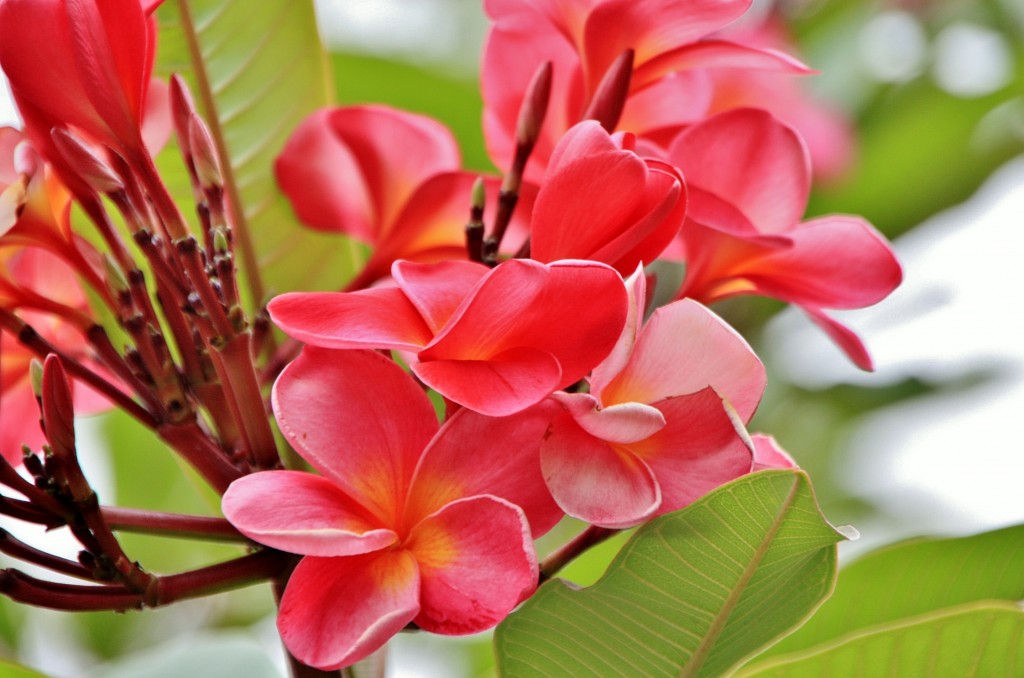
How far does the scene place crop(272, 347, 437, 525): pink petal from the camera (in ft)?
1.36

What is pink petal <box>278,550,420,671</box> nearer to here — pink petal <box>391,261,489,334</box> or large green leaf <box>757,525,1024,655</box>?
pink petal <box>391,261,489,334</box>

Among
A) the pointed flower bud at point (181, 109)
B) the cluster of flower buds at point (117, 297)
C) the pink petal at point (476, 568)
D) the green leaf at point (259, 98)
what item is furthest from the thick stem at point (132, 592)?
the green leaf at point (259, 98)

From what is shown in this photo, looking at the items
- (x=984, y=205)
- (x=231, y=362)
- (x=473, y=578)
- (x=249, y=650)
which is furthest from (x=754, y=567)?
(x=984, y=205)

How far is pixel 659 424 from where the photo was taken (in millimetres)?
396

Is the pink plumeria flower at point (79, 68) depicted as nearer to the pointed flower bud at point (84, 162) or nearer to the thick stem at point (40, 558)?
the pointed flower bud at point (84, 162)

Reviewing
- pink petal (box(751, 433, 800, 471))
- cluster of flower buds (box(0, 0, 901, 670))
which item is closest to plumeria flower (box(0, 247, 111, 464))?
cluster of flower buds (box(0, 0, 901, 670))

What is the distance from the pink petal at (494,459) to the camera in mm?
421

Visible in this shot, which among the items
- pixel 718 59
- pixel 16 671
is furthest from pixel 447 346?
pixel 16 671

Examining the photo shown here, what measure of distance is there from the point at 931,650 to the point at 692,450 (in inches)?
7.4

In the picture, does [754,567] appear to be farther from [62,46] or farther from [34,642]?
[34,642]

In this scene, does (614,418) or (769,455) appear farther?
(769,455)

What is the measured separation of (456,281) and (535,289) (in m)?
0.05

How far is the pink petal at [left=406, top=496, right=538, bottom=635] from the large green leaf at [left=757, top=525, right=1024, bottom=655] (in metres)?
0.35

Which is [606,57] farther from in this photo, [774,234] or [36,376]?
[36,376]
